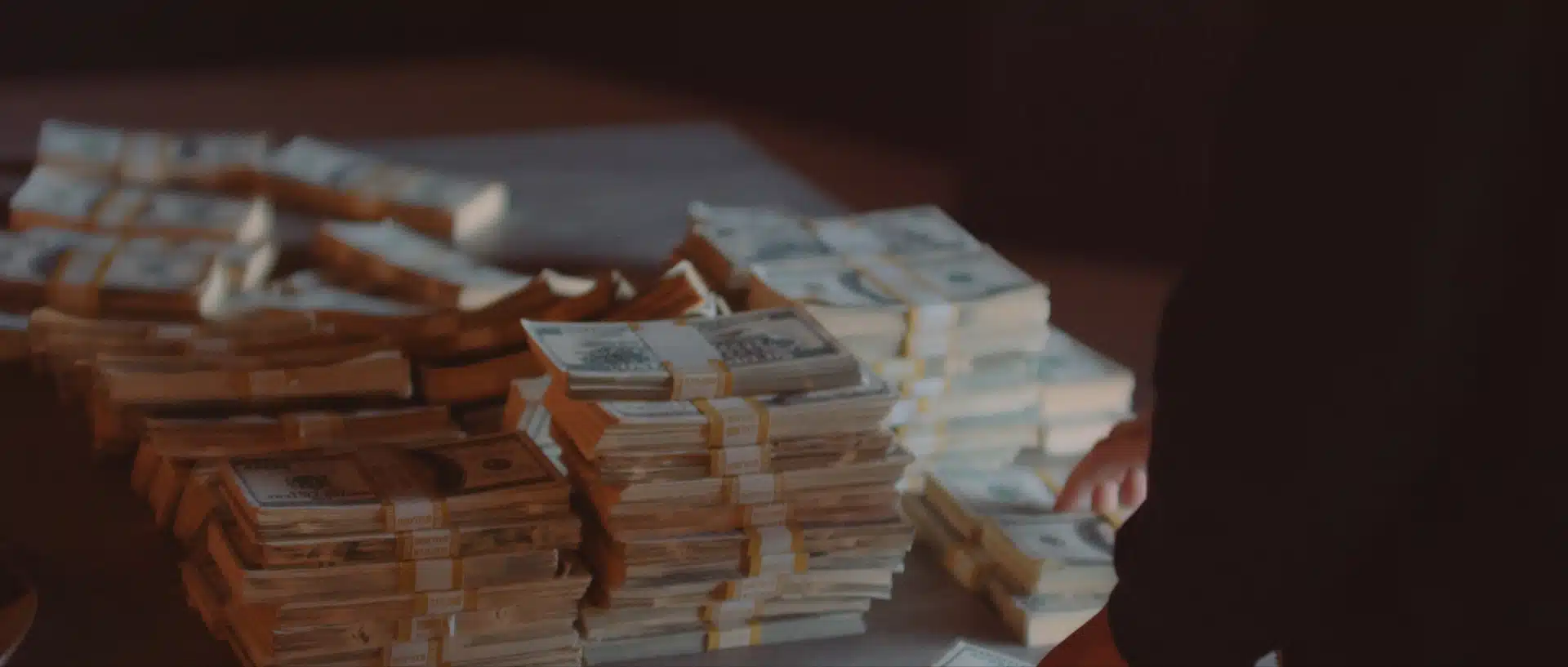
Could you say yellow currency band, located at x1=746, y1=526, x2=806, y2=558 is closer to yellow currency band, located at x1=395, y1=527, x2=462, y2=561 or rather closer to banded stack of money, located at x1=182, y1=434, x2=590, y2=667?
banded stack of money, located at x1=182, y1=434, x2=590, y2=667

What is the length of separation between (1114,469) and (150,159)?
2.75 metres

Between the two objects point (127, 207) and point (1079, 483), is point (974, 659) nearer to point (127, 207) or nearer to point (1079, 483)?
point (1079, 483)

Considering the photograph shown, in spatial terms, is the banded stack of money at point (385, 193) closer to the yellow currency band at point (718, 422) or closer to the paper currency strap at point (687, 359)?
the paper currency strap at point (687, 359)

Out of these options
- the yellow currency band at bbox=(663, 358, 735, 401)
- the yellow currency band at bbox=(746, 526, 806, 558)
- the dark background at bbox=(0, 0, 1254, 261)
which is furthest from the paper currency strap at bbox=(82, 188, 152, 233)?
the dark background at bbox=(0, 0, 1254, 261)

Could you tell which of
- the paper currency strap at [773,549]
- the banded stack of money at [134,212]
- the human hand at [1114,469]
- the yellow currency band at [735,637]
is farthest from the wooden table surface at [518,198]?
the banded stack of money at [134,212]

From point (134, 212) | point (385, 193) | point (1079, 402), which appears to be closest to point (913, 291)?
point (1079, 402)

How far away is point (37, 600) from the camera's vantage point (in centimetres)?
218

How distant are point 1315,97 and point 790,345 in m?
1.35

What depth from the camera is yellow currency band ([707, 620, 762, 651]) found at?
7.23 ft

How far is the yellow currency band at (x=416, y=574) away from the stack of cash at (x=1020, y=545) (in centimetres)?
70

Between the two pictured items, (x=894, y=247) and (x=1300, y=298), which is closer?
(x=1300, y=298)

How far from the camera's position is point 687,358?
2234 millimetres

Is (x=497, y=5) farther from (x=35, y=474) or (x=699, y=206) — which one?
(x=35, y=474)

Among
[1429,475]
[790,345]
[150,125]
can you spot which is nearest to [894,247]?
[790,345]
